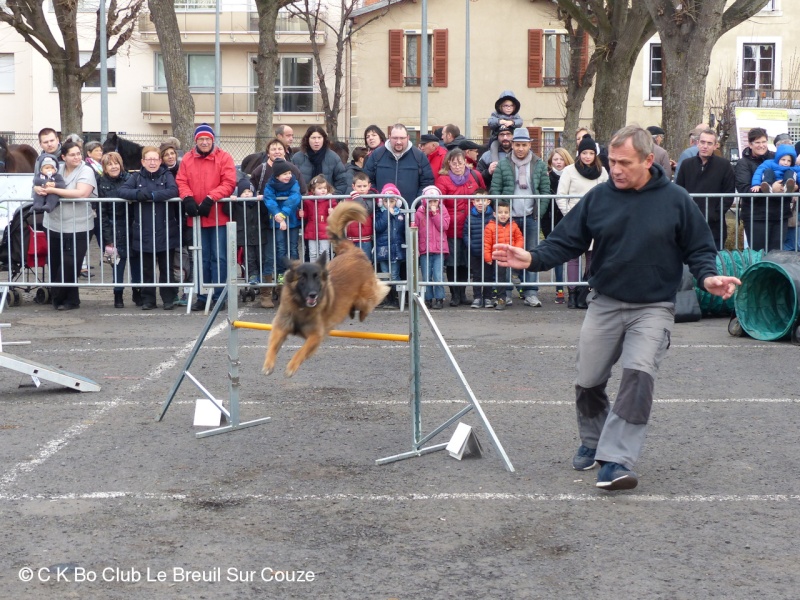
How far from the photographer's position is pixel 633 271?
6.02 meters

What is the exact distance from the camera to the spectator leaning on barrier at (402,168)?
1327 cm

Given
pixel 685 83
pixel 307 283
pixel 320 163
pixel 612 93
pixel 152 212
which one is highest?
pixel 612 93

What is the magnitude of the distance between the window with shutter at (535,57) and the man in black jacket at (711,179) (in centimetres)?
3722

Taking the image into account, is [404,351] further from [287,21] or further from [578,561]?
[287,21]

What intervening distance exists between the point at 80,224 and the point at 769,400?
858 centimetres

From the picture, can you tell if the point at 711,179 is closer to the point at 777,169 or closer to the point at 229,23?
the point at 777,169

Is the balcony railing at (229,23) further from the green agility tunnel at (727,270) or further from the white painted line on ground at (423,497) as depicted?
the white painted line on ground at (423,497)

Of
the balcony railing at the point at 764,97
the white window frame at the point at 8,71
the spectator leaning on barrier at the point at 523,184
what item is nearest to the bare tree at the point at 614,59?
the spectator leaning on barrier at the point at 523,184

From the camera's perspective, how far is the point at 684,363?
975cm

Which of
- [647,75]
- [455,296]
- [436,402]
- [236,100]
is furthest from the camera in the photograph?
[236,100]

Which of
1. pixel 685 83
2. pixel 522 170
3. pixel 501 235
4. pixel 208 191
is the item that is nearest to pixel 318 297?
pixel 501 235

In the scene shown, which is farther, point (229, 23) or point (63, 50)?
point (229, 23)

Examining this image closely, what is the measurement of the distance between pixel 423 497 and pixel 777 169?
920cm

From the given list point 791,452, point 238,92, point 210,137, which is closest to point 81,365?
point 210,137
